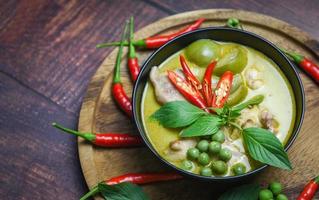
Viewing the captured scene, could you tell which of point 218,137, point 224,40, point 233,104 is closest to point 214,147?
point 218,137

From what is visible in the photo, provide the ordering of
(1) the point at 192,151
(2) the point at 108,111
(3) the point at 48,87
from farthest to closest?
(3) the point at 48,87 → (2) the point at 108,111 → (1) the point at 192,151

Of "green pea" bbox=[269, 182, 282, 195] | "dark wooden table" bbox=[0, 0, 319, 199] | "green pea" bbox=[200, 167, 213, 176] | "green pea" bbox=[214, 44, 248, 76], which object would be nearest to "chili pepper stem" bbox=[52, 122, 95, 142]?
"dark wooden table" bbox=[0, 0, 319, 199]

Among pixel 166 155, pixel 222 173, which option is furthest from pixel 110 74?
pixel 222 173

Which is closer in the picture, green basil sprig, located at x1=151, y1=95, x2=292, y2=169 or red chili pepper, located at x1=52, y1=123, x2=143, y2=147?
green basil sprig, located at x1=151, y1=95, x2=292, y2=169

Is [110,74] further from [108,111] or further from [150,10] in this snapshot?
[150,10]

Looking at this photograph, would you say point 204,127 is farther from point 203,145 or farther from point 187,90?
point 187,90

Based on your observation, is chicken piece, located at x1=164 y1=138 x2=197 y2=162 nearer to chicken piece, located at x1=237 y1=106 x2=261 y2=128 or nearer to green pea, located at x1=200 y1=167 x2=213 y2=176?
green pea, located at x1=200 y1=167 x2=213 y2=176
